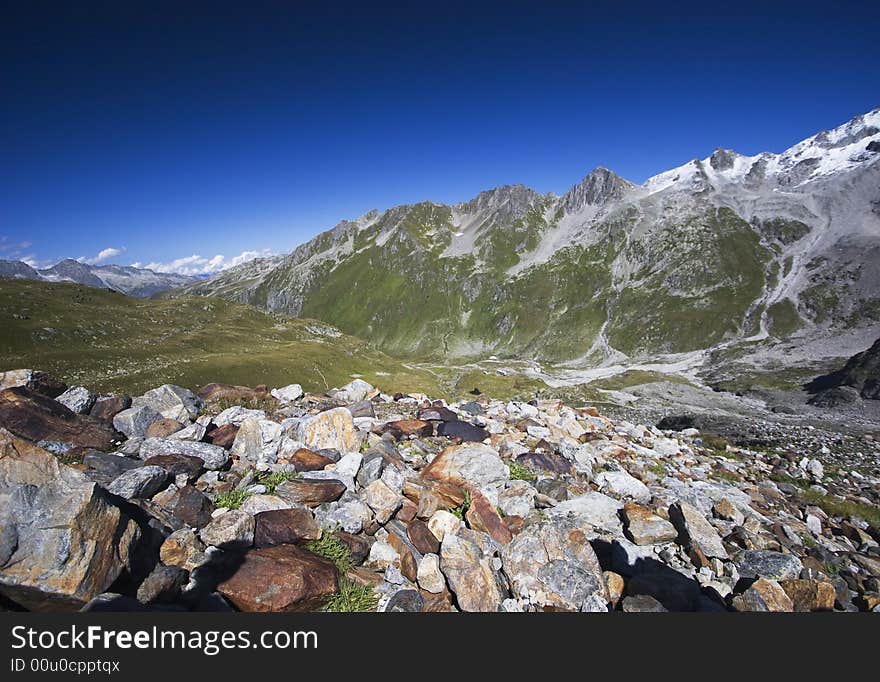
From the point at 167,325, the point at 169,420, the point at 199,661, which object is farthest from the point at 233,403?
the point at 167,325

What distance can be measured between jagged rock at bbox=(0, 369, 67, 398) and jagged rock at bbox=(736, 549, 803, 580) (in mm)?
27419

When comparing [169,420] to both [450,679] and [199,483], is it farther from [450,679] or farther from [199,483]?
[450,679]

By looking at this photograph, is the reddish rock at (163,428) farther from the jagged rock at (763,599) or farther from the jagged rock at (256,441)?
the jagged rock at (763,599)

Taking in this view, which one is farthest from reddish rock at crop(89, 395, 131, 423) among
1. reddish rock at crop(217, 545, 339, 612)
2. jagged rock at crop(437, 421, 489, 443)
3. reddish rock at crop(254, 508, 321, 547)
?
jagged rock at crop(437, 421, 489, 443)

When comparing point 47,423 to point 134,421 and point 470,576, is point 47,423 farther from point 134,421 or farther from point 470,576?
point 470,576

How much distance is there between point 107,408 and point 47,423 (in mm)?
3264

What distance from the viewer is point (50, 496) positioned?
775 centimetres

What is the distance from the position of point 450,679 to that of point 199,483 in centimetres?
1010

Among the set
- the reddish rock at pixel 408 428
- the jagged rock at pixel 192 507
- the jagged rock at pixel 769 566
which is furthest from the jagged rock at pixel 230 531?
the jagged rock at pixel 769 566

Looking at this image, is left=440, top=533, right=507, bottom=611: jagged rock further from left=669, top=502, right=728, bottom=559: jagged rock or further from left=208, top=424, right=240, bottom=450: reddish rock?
left=208, top=424, right=240, bottom=450: reddish rock

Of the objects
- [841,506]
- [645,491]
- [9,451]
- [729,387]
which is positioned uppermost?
[9,451]

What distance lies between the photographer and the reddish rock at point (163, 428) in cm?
1584

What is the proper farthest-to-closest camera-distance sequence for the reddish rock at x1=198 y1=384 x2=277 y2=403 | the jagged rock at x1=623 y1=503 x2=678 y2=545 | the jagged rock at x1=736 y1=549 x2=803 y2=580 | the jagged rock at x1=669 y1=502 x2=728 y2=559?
the reddish rock at x1=198 y1=384 x2=277 y2=403 < the jagged rock at x1=623 y1=503 x2=678 y2=545 < the jagged rock at x1=669 y1=502 x2=728 y2=559 < the jagged rock at x1=736 y1=549 x2=803 y2=580

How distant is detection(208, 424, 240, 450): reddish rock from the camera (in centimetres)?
1567
